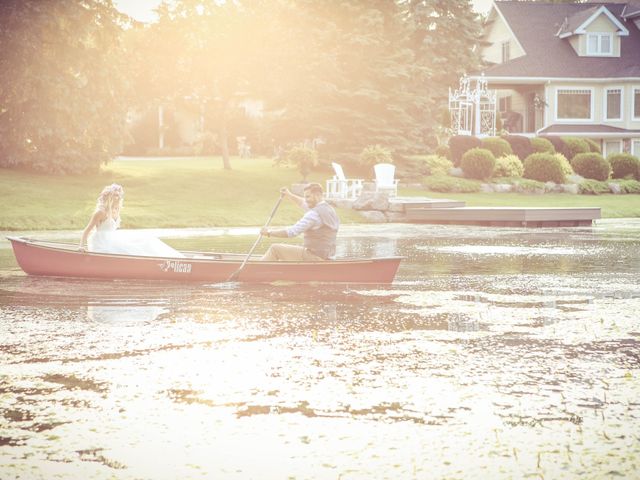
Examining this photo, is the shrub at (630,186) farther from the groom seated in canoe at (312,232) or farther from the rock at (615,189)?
the groom seated in canoe at (312,232)

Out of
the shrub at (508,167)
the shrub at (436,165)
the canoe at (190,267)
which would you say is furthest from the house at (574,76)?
the canoe at (190,267)

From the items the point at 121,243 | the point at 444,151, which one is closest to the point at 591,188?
the point at 444,151

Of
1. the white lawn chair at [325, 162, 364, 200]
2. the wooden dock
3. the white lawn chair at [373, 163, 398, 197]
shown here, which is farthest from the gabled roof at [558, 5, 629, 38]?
the wooden dock

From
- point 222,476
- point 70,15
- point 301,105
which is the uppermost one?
point 70,15

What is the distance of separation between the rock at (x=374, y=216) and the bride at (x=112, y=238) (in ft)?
48.8

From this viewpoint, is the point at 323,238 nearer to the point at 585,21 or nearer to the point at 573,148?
the point at 573,148

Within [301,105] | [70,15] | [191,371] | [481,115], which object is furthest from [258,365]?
[481,115]

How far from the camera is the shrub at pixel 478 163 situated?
1547 inches

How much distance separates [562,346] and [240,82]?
32.0 metres

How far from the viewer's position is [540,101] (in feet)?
168

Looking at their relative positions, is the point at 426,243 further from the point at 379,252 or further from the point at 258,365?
the point at 258,365

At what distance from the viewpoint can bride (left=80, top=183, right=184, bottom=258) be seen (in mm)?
15844

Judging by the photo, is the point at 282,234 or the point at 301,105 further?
the point at 301,105

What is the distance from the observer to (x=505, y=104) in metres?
55.3
